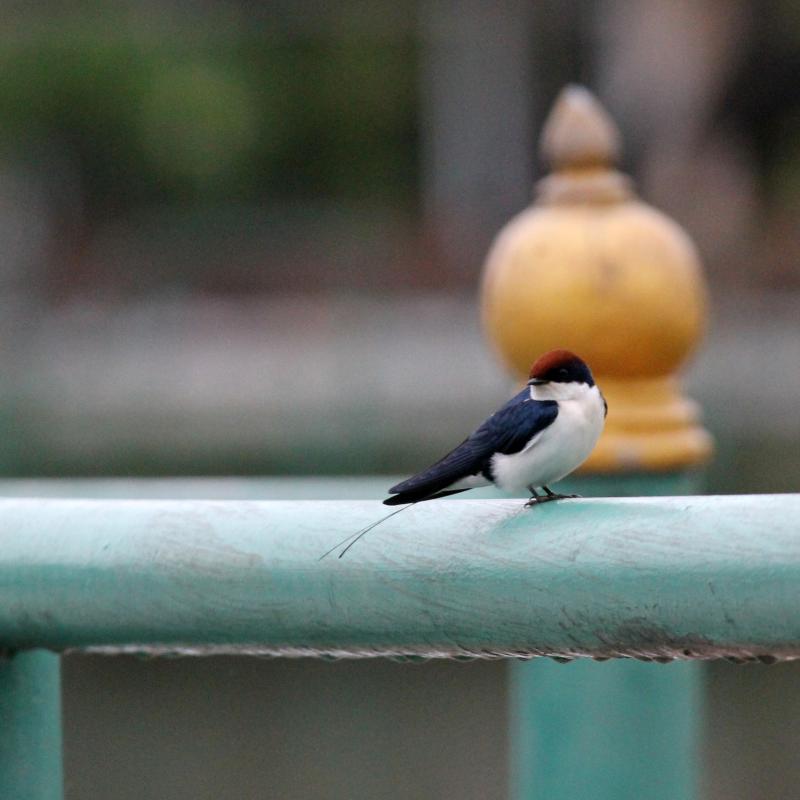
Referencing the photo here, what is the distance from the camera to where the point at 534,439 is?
1.57 m

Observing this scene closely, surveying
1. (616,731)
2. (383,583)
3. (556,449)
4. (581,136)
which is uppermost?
(581,136)

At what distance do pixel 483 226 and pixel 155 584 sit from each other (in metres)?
18.5

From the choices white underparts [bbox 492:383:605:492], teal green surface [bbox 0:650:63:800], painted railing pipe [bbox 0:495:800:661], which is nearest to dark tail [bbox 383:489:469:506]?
painted railing pipe [bbox 0:495:800:661]

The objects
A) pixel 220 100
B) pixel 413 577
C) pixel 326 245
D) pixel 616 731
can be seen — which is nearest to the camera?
A: pixel 413 577

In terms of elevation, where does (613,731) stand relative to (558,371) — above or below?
below

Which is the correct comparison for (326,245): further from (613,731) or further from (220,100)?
(613,731)

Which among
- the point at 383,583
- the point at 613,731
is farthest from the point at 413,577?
the point at 613,731

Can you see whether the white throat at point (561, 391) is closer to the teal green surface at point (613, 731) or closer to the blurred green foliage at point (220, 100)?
the teal green surface at point (613, 731)

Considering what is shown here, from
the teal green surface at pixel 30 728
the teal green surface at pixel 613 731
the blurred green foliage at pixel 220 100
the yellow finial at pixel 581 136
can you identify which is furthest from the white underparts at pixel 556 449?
the blurred green foliage at pixel 220 100

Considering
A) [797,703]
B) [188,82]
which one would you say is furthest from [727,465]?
[188,82]

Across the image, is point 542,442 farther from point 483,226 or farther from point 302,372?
point 483,226

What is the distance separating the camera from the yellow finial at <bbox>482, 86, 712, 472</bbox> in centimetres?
277

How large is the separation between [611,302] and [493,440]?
129cm

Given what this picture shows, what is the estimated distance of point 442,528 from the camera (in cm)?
129
